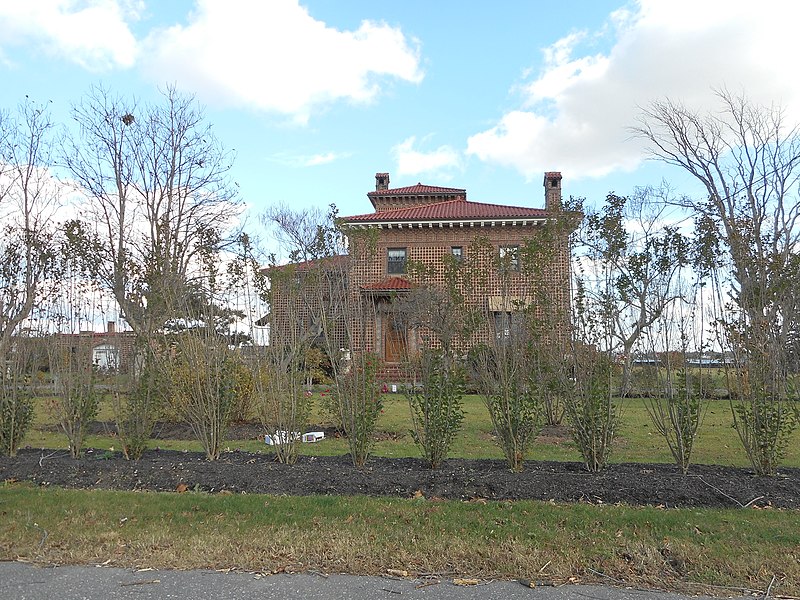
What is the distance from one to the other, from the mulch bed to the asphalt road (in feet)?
5.73

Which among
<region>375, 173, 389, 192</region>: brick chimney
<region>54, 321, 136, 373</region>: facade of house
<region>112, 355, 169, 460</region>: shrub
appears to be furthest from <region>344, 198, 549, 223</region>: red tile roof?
<region>112, 355, 169, 460</region>: shrub

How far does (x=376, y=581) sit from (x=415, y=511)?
1171mm

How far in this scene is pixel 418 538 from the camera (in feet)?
14.0

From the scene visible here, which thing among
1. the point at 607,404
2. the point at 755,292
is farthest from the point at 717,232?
the point at 607,404

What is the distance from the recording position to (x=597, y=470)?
6.34 metres

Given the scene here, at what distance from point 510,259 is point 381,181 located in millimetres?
26886

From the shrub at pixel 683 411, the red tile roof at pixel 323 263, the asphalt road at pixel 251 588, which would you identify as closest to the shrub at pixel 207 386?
the red tile roof at pixel 323 263

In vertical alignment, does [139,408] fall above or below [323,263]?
below

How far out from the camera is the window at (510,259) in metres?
6.95

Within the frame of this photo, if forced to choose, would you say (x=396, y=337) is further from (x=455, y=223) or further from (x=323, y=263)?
(x=455, y=223)

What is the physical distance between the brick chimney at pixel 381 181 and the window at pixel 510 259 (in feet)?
86.7

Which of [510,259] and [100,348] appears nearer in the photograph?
[510,259]

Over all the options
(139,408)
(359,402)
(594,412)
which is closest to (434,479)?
(359,402)

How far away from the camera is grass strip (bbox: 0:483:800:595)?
3814 millimetres
